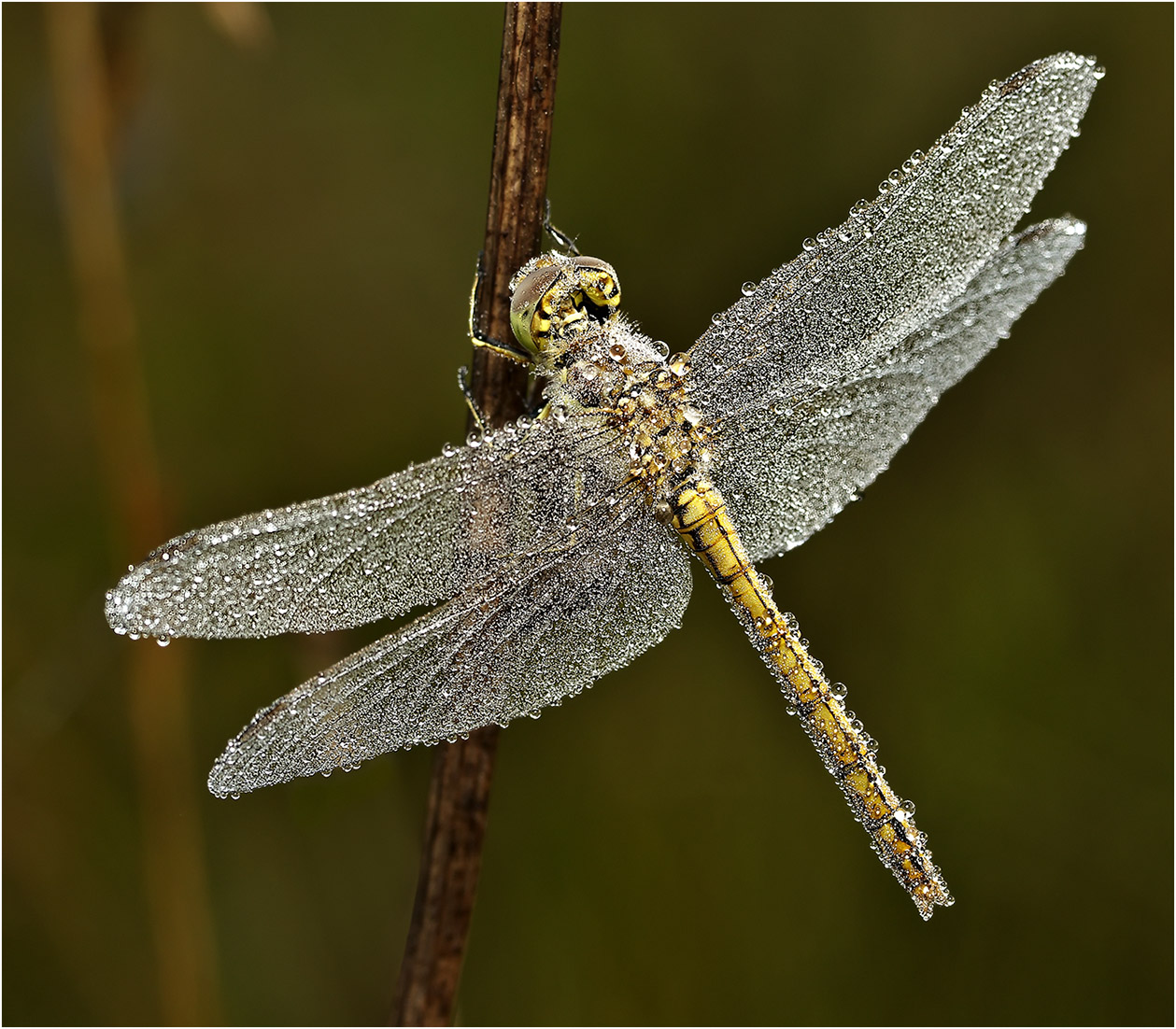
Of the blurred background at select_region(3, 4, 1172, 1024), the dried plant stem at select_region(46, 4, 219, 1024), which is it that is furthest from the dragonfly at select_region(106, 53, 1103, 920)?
the dried plant stem at select_region(46, 4, 219, 1024)

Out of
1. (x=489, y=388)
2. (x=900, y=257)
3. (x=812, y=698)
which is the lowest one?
(x=812, y=698)

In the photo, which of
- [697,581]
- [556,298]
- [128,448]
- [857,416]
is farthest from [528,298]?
[128,448]

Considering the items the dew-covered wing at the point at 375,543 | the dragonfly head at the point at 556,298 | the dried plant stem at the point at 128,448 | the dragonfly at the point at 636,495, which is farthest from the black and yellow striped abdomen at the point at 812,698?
the dried plant stem at the point at 128,448

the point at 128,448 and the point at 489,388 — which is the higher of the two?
the point at 128,448

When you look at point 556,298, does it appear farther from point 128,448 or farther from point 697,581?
point 128,448

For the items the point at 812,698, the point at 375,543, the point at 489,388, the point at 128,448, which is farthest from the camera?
the point at 128,448

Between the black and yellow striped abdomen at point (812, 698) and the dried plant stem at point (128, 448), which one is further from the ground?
the dried plant stem at point (128, 448)

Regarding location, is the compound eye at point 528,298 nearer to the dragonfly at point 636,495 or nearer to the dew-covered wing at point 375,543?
the dragonfly at point 636,495
